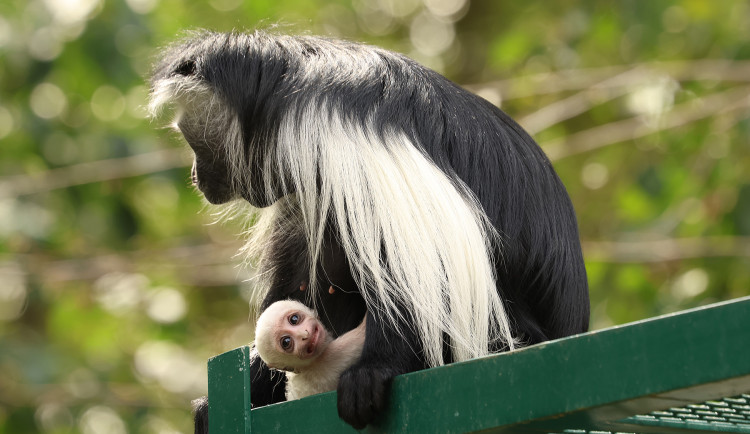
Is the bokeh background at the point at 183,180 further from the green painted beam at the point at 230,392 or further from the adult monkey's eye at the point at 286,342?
the green painted beam at the point at 230,392

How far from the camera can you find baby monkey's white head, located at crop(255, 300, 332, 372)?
187cm

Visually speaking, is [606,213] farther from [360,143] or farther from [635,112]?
[360,143]

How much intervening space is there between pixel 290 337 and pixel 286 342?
0.01m

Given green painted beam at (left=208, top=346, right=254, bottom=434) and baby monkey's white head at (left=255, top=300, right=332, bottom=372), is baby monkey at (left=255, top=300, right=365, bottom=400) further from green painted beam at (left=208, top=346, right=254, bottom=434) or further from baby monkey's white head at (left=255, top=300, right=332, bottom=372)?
green painted beam at (left=208, top=346, right=254, bottom=434)

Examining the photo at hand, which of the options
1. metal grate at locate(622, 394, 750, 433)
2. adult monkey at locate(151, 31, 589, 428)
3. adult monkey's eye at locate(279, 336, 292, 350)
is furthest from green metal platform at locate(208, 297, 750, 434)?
adult monkey's eye at locate(279, 336, 292, 350)

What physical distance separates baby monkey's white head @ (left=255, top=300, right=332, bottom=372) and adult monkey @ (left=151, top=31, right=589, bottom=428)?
0.10m

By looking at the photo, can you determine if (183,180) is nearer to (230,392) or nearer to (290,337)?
(290,337)

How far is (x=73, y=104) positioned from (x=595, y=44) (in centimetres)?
267

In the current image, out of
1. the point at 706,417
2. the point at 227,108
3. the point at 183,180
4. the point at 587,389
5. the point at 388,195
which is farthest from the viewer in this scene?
the point at 183,180

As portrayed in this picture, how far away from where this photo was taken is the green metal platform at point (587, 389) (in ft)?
3.31

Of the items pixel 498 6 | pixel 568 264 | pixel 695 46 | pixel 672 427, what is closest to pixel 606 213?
pixel 695 46

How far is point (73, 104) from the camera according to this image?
5.25 m

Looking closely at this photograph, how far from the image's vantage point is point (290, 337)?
1.87 m

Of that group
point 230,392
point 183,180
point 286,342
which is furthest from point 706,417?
point 183,180
